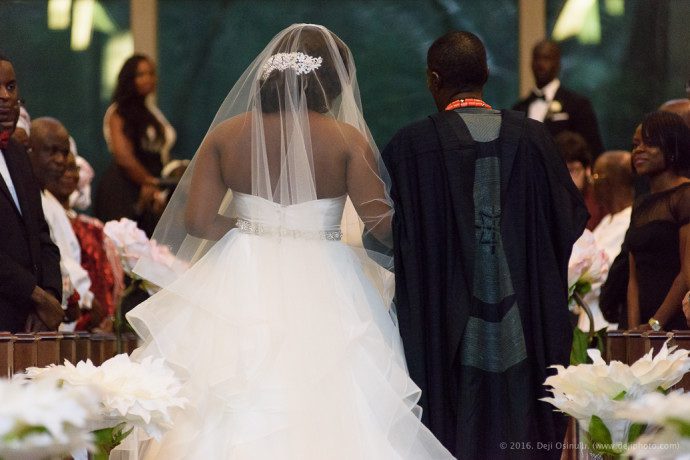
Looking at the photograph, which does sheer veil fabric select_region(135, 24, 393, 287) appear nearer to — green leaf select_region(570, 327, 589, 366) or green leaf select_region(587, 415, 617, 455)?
green leaf select_region(570, 327, 589, 366)

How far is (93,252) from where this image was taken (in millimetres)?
8438

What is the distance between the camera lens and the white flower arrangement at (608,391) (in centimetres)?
427

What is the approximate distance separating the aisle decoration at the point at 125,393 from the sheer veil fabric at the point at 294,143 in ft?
3.99

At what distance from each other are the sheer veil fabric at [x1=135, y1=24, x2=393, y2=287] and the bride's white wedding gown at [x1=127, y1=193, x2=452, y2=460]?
0.30 ft

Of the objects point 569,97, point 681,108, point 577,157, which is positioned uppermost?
point 569,97

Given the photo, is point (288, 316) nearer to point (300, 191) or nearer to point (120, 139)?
point (300, 191)

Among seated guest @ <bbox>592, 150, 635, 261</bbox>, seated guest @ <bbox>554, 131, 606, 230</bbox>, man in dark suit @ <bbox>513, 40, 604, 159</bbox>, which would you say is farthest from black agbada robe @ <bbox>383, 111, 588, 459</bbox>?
man in dark suit @ <bbox>513, 40, 604, 159</bbox>

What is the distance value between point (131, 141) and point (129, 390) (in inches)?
271

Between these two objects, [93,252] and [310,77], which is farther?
[93,252]

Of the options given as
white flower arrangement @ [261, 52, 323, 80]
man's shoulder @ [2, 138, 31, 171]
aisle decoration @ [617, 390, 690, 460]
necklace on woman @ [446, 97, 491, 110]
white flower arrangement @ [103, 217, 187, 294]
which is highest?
white flower arrangement @ [261, 52, 323, 80]

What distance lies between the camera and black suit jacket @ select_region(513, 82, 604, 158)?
1059cm

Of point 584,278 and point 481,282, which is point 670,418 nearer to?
point 481,282

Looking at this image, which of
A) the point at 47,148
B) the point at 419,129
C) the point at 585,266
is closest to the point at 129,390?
the point at 419,129

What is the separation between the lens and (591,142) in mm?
10680
